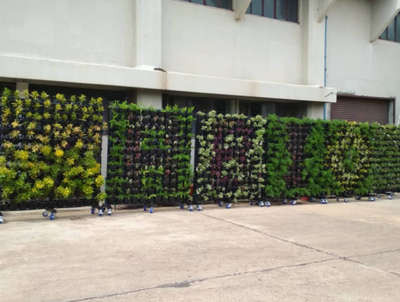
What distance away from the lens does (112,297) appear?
10.8ft

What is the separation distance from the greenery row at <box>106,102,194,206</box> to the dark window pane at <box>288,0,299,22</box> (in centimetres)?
791

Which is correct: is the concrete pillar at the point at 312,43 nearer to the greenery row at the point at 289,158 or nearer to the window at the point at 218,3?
the window at the point at 218,3

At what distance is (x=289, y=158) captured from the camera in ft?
30.5

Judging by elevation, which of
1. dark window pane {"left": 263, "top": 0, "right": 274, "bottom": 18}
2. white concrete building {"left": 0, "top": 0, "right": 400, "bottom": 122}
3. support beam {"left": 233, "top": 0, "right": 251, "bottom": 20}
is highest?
dark window pane {"left": 263, "top": 0, "right": 274, "bottom": 18}

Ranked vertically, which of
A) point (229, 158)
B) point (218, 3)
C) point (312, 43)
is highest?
point (218, 3)

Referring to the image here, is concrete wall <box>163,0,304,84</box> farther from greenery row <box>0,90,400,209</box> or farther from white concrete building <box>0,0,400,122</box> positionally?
greenery row <box>0,90,400,209</box>

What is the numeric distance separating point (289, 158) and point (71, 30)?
6644mm

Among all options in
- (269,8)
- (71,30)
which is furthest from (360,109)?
(71,30)

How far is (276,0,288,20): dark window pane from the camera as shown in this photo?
1399 cm

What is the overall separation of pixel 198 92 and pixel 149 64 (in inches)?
67.9

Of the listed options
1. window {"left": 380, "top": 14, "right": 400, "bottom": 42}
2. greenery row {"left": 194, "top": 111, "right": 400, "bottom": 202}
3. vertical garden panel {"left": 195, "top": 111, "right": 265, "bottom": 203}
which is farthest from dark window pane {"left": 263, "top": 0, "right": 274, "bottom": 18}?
vertical garden panel {"left": 195, "top": 111, "right": 265, "bottom": 203}

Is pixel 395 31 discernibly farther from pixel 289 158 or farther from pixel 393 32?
pixel 289 158

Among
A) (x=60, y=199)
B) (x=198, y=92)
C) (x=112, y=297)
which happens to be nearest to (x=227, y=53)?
(x=198, y=92)

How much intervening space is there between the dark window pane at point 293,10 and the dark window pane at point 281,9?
19cm
